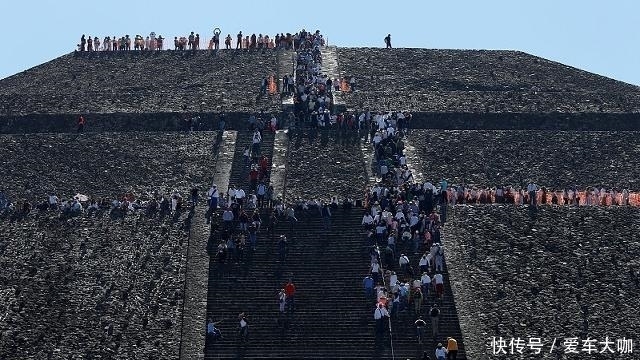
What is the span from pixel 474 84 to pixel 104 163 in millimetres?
23096

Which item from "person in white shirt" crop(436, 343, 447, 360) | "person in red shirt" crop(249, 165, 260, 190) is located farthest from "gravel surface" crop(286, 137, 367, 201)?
"person in white shirt" crop(436, 343, 447, 360)

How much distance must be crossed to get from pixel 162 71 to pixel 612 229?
35691 mm

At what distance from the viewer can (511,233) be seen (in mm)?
74938

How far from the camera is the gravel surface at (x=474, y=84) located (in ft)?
314

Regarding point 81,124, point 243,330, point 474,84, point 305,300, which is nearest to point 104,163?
point 81,124

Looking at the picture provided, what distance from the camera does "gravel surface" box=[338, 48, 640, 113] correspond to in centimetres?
9562

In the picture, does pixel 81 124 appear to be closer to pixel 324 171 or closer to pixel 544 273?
pixel 324 171

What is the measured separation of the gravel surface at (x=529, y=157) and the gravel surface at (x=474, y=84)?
385cm

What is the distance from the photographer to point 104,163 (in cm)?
8688

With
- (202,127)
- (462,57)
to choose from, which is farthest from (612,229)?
(462,57)

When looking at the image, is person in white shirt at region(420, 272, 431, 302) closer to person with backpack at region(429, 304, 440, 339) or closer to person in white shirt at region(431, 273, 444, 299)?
person in white shirt at region(431, 273, 444, 299)

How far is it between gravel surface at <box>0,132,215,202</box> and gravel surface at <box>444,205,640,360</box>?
14539 mm

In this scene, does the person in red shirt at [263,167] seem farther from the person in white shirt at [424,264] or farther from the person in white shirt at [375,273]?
the person in white shirt at [424,264]

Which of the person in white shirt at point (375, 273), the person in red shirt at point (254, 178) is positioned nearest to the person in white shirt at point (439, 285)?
the person in white shirt at point (375, 273)
